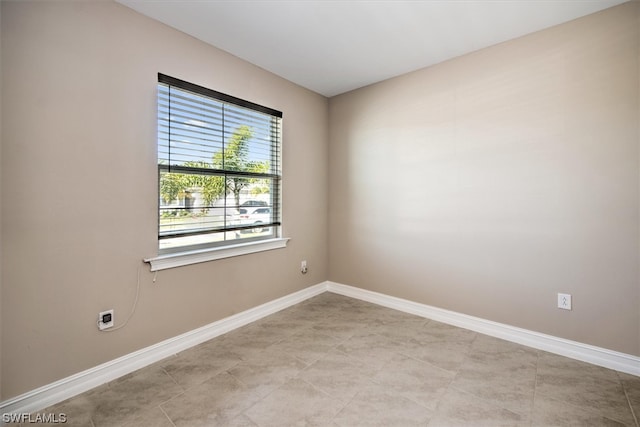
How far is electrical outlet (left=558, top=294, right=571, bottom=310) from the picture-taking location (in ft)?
7.50

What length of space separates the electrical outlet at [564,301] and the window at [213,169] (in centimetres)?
261

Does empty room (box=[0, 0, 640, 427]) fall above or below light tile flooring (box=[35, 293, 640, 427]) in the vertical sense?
above

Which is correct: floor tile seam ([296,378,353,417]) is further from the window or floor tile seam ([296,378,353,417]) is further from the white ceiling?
the white ceiling

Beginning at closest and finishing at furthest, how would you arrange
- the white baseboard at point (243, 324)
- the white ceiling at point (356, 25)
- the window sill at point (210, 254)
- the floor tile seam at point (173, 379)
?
the white baseboard at point (243, 324) → the floor tile seam at point (173, 379) → the white ceiling at point (356, 25) → the window sill at point (210, 254)

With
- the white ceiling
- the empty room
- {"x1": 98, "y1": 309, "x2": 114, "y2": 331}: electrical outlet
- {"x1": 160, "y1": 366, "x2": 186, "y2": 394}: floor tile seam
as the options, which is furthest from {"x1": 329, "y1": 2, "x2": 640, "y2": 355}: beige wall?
{"x1": 98, "y1": 309, "x2": 114, "y2": 331}: electrical outlet

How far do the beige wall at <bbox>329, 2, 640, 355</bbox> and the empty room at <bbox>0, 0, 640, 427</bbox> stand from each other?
2cm

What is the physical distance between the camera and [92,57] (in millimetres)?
1887

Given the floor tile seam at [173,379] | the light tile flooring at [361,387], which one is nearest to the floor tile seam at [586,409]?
the light tile flooring at [361,387]

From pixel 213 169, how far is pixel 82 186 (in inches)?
37.4

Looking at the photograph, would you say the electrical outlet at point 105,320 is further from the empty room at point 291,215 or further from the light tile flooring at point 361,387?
the light tile flooring at point 361,387

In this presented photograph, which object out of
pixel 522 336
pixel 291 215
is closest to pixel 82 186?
pixel 291 215

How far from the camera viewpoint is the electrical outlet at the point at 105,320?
76.4 inches

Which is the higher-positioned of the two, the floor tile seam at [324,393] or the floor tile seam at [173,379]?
the floor tile seam at [173,379]

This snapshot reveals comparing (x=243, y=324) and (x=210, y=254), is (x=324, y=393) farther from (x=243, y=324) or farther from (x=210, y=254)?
(x=210, y=254)
